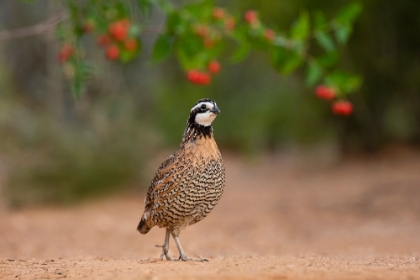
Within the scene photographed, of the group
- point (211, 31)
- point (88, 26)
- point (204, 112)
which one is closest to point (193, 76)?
point (211, 31)

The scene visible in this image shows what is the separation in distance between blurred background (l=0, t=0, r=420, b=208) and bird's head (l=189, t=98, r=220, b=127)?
8.11m

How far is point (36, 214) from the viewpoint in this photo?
1465 centimetres

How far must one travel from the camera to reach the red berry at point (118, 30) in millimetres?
8430

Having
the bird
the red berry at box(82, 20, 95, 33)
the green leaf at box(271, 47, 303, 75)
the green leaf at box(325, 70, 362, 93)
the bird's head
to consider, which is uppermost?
the red berry at box(82, 20, 95, 33)

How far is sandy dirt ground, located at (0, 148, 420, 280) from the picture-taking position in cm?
538

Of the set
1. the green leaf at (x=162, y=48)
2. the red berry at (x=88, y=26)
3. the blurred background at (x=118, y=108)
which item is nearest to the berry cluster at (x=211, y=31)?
the green leaf at (x=162, y=48)

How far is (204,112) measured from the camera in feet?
21.3

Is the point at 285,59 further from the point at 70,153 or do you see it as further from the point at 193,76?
the point at 70,153

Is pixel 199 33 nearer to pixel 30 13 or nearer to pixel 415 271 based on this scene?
pixel 415 271

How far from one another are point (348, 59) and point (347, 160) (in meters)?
3.34

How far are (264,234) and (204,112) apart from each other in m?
5.98

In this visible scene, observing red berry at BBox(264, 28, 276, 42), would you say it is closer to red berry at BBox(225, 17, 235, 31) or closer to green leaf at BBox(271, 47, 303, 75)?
green leaf at BBox(271, 47, 303, 75)

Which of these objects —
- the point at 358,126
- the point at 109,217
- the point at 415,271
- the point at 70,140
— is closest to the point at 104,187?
the point at 70,140

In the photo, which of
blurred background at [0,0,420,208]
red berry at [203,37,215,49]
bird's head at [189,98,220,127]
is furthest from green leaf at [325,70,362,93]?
blurred background at [0,0,420,208]
